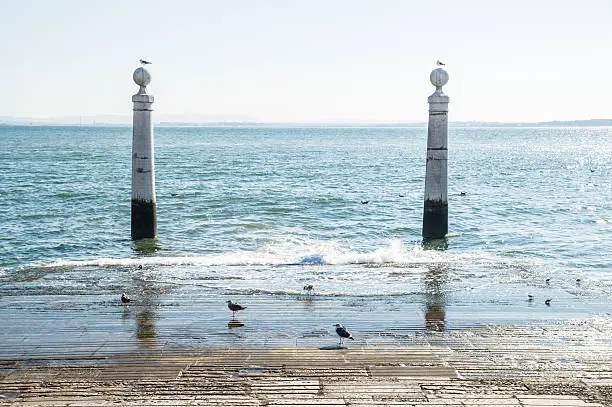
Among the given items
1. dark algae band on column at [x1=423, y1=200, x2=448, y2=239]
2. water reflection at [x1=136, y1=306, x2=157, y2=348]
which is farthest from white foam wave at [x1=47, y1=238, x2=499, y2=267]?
water reflection at [x1=136, y1=306, x2=157, y2=348]

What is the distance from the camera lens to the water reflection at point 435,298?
477 inches

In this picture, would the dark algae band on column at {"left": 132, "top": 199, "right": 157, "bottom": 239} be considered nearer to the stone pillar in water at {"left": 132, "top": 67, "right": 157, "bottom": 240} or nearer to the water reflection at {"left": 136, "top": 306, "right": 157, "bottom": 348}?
the stone pillar in water at {"left": 132, "top": 67, "right": 157, "bottom": 240}

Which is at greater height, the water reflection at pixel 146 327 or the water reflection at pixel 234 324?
the water reflection at pixel 234 324

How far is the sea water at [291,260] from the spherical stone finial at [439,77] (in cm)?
513

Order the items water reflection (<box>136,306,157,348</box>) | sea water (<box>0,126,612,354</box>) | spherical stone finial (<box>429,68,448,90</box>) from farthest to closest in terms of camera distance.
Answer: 1. spherical stone finial (<box>429,68,448,90</box>)
2. sea water (<box>0,126,612,354</box>)
3. water reflection (<box>136,306,157,348</box>)

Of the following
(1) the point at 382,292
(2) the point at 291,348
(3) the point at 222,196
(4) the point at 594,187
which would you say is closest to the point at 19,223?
(3) the point at 222,196

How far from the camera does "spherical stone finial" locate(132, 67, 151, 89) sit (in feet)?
68.3

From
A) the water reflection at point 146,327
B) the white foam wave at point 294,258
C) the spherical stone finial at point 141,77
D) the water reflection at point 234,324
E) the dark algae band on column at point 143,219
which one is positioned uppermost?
the spherical stone finial at point 141,77

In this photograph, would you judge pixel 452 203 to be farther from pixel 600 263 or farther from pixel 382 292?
pixel 382 292

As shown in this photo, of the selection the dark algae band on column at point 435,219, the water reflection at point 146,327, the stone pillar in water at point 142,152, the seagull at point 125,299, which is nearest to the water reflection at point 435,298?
the dark algae band on column at point 435,219

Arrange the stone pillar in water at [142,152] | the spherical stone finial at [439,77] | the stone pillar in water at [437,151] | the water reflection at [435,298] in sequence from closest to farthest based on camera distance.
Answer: the water reflection at [435,298] < the stone pillar in water at [142,152] < the stone pillar in water at [437,151] < the spherical stone finial at [439,77]

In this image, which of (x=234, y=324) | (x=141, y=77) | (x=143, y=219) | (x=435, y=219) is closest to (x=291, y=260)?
(x=435, y=219)

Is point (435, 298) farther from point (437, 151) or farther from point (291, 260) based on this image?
point (437, 151)

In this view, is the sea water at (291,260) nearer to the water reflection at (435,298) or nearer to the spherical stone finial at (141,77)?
the water reflection at (435,298)
